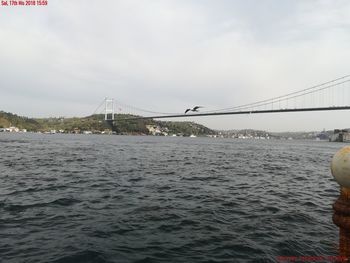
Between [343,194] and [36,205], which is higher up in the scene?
[343,194]

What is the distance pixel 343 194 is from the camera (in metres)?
3.74

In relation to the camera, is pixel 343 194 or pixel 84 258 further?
pixel 84 258

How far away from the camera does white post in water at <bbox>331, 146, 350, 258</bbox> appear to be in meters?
3.51

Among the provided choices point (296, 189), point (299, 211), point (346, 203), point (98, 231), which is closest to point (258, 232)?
point (299, 211)

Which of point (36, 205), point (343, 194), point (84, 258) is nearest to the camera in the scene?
point (343, 194)

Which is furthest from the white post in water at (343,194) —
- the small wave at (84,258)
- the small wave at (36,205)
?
the small wave at (36,205)

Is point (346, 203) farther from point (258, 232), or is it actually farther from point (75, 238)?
point (75, 238)

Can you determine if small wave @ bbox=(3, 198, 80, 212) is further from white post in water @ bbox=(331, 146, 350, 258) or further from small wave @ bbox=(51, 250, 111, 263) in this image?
white post in water @ bbox=(331, 146, 350, 258)

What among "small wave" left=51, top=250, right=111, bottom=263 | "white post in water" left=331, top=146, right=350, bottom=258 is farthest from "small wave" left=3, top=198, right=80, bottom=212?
"white post in water" left=331, top=146, right=350, bottom=258

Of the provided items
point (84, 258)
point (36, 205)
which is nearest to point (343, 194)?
point (84, 258)

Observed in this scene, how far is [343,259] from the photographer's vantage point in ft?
13.2

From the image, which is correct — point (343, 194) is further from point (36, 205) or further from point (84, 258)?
point (36, 205)

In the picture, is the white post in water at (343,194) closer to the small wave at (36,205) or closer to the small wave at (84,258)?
the small wave at (84,258)

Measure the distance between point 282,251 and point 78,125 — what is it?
7967 inches
